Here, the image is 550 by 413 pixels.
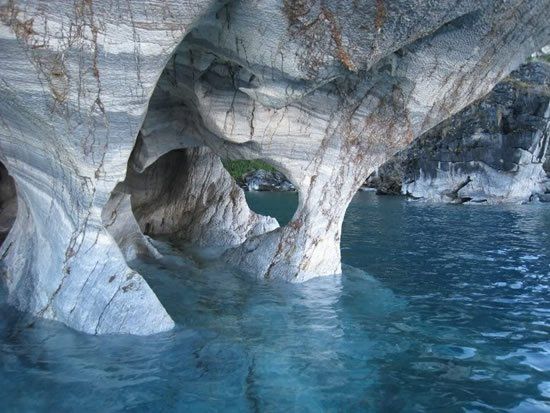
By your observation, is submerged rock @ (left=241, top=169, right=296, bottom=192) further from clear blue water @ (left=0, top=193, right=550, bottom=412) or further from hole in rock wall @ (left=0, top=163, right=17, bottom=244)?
clear blue water @ (left=0, top=193, right=550, bottom=412)

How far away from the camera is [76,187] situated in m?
8.12

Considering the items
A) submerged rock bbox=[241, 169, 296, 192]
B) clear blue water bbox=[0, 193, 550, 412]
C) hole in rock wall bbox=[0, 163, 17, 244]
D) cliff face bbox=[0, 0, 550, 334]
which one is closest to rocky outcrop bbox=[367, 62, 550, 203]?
submerged rock bbox=[241, 169, 296, 192]

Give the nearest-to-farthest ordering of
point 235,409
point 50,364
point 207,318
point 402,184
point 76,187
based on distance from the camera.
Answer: point 235,409 → point 50,364 → point 76,187 → point 207,318 → point 402,184

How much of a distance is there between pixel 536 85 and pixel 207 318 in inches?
1832

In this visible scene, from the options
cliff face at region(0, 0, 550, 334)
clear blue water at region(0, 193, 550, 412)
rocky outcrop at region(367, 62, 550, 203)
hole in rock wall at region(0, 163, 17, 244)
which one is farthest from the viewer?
rocky outcrop at region(367, 62, 550, 203)

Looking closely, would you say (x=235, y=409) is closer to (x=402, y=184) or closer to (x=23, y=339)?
(x=23, y=339)

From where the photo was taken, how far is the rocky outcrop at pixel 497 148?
43562mm

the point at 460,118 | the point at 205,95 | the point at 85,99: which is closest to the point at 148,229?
the point at 205,95

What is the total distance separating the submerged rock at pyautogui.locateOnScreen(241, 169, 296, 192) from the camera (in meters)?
64.7

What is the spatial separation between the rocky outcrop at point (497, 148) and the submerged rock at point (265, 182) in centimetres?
2073

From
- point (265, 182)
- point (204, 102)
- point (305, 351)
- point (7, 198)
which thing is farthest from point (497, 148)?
point (305, 351)

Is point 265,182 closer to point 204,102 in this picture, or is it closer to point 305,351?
point 204,102

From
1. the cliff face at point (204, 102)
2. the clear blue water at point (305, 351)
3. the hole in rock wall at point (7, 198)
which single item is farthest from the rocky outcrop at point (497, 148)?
the hole in rock wall at point (7, 198)

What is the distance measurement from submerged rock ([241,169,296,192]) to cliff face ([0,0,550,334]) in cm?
5108
